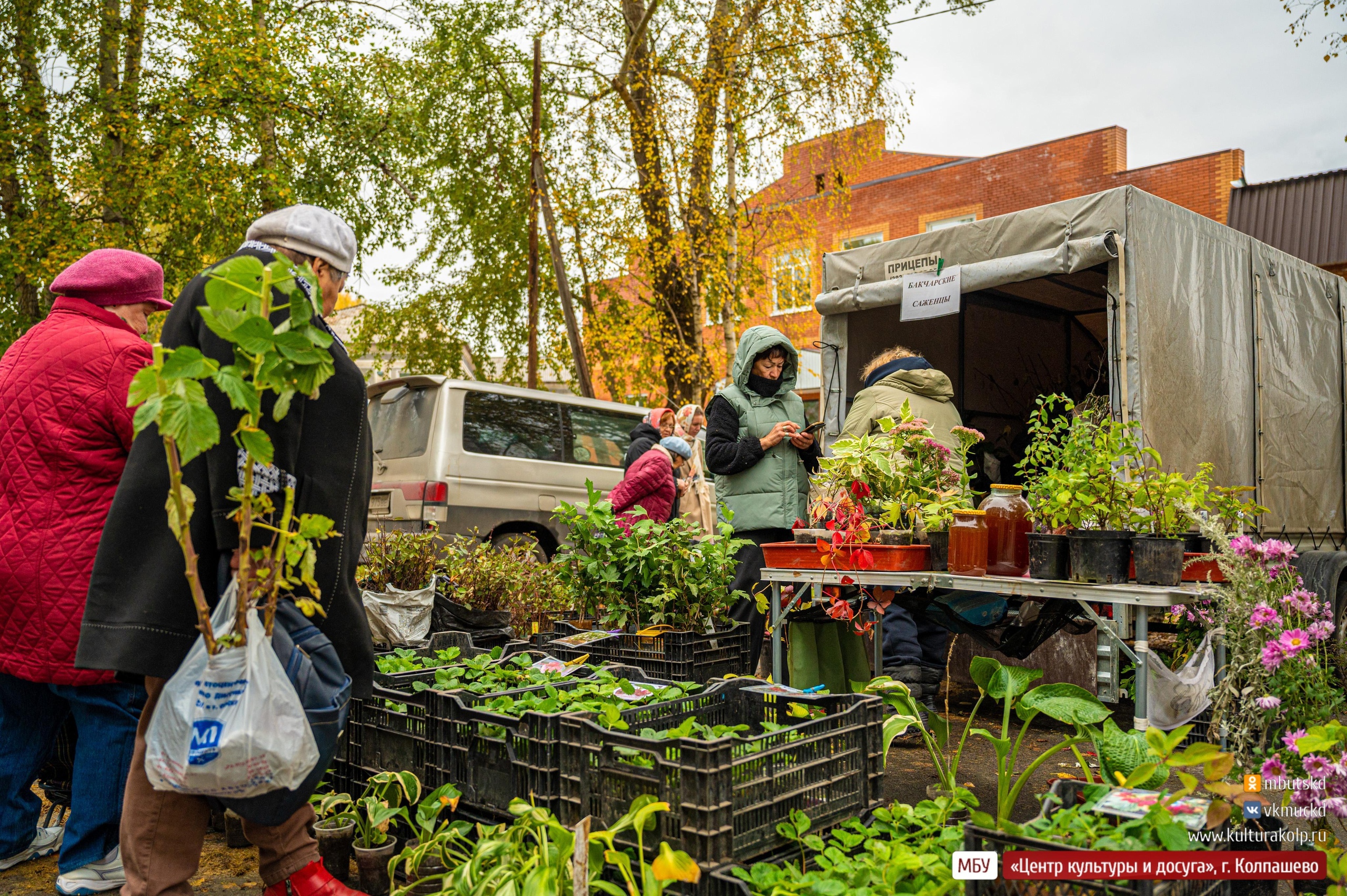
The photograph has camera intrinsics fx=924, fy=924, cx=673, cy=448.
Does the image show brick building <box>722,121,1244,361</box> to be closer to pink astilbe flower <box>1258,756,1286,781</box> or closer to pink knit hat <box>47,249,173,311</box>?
pink knit hat <box>47,249,173,311</box>

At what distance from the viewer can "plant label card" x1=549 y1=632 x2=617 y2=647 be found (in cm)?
400

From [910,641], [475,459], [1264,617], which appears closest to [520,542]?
[475,459]

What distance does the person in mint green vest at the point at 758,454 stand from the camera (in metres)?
4.63

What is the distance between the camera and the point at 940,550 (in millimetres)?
3469

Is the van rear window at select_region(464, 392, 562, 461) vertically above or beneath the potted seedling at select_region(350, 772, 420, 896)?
above

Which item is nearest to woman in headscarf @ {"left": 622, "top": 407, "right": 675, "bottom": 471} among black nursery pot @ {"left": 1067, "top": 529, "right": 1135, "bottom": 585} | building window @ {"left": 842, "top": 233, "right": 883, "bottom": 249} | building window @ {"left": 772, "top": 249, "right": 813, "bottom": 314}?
black nursery pot @ {"left": 1067, "top": 529, "right": 1135, "bottom": 585}

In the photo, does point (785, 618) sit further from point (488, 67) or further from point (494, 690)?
point (488, 67)

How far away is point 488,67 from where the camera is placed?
52.0 feet

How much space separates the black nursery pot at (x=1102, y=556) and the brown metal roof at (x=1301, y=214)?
1571cm

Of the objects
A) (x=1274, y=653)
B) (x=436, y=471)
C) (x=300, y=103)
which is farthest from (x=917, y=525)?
(x=300, y=103)

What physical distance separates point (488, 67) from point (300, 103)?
474 cm

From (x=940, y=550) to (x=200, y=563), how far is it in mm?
2493

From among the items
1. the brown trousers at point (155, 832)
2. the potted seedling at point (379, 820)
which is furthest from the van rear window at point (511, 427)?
the brown trousers at point (155, 832)

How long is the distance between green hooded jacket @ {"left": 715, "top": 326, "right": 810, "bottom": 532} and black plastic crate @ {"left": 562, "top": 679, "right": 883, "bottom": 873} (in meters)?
2.04
